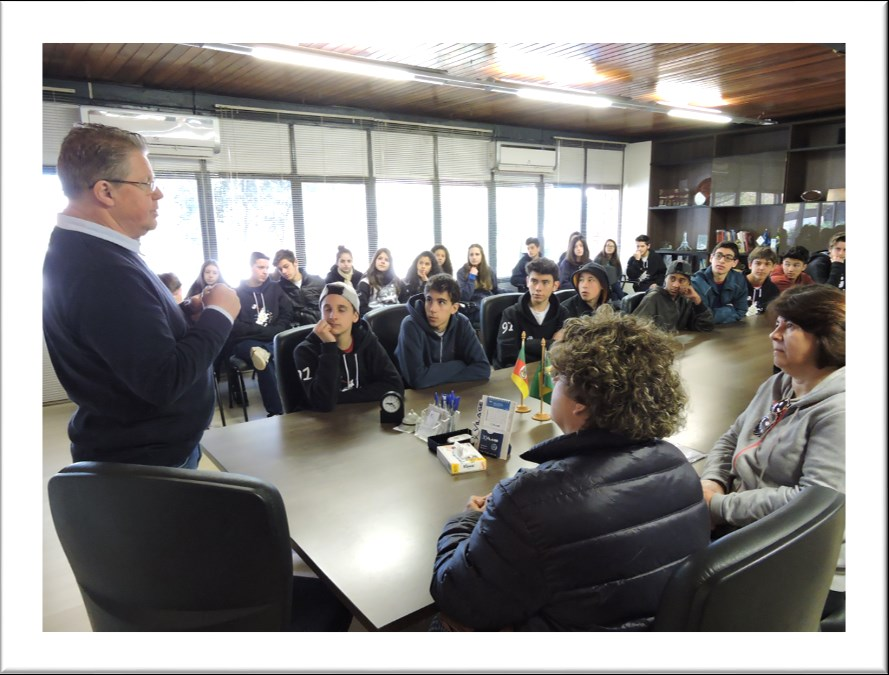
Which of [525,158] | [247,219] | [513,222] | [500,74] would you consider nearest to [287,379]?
[500,74]

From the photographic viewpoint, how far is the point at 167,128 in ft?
16.2

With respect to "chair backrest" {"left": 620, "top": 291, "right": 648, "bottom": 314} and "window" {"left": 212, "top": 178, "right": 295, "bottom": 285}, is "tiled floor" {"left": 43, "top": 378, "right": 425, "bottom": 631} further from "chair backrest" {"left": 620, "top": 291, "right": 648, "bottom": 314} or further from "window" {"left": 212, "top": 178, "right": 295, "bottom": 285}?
"chair backrest" {"left": 620, "top": 291, "right": 648, "bottom": 314}

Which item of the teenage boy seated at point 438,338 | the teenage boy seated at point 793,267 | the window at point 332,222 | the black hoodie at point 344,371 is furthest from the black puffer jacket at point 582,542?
the window at point 332,222

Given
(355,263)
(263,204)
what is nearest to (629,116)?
(355,263)

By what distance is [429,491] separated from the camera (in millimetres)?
1486

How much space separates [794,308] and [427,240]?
18.9 feet

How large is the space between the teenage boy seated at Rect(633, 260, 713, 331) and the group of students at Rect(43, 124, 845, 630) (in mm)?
2175

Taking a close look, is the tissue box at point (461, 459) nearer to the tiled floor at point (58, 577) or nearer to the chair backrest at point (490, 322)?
the tiled floor at point (58, 577)

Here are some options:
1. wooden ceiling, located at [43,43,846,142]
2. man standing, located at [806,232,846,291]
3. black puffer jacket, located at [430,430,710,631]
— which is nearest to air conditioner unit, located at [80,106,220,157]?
wooden ceiling, located at [43,43,846,142]

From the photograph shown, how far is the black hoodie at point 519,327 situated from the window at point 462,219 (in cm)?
373

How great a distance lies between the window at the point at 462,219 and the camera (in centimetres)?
710

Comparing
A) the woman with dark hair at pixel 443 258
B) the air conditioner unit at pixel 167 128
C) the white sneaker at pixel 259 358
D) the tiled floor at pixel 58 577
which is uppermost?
the air conditioner unit at pixel 167 128

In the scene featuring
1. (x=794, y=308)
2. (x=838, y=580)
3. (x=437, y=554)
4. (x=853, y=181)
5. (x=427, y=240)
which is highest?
(x=427, y=240)

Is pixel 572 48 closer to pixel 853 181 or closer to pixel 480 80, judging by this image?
pixel 480 80
